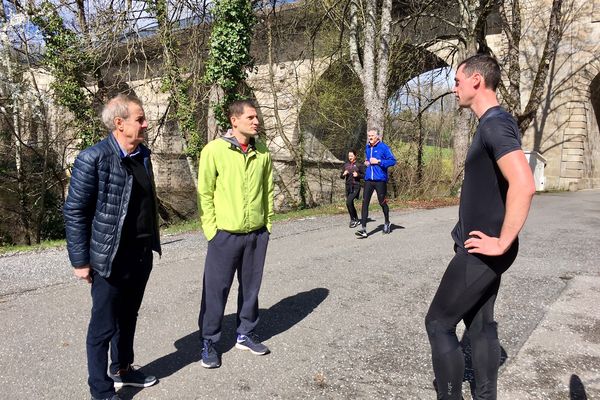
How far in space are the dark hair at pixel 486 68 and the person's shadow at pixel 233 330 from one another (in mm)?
2648

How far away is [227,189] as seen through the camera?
11.6ft

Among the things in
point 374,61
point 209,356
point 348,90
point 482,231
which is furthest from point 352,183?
point 348,90

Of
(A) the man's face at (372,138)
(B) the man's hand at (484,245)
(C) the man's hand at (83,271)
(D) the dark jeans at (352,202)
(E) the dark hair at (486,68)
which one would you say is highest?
(E) the dark hair at (486,68)

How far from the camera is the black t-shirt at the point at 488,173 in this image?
88.1 inches

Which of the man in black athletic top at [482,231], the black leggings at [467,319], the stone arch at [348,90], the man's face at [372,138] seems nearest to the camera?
the man in black athletic top at [482,231]

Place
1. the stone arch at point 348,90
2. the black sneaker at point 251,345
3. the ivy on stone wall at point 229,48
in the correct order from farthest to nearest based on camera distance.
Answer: the stone arch at point 348,90
the ivy on stone wall at point 229,48
the black sneaker at point 251,345

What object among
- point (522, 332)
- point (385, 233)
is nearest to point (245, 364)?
point (522, 332)

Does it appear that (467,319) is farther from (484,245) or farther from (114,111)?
(114,111)

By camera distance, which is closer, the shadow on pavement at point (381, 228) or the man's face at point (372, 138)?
the man's face at point (372, 138)

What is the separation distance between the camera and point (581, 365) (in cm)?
343

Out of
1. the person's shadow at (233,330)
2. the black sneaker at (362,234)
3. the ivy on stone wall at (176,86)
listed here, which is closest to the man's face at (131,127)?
the person's shadow at (233,330)

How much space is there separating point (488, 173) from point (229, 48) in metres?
13.3

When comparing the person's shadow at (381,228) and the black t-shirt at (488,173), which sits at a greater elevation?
the black t-shirt at (488,173)

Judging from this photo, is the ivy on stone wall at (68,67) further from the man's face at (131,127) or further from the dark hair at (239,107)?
the man's face at (131,127)
